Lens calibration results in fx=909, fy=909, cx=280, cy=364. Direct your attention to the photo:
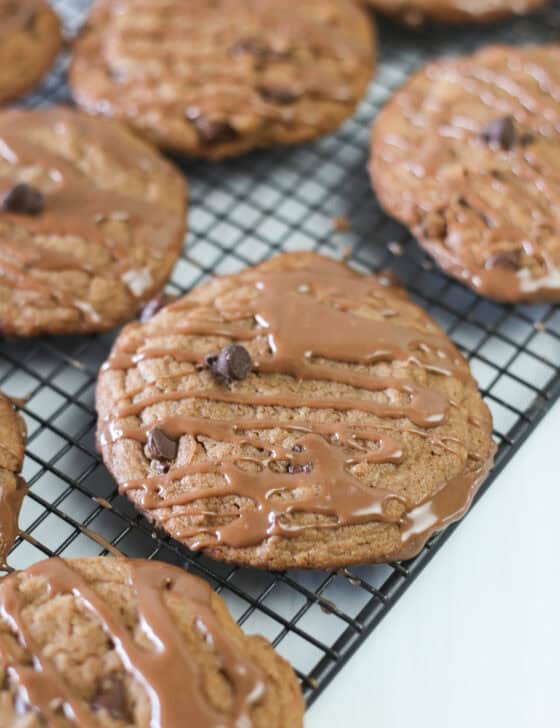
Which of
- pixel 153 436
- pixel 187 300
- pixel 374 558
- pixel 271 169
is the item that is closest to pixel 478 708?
pixel 374 558

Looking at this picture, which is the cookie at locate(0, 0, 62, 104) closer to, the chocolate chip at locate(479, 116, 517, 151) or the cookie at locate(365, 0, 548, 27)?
the cookie at locate(365, 0, 548, 27)

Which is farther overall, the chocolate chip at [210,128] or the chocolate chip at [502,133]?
the chocolate chip at [210,128]

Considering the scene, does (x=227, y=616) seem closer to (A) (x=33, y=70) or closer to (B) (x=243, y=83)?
(B) (x=243, y=83)

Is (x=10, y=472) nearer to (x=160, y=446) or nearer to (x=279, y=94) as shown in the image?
(x=160, y=446)

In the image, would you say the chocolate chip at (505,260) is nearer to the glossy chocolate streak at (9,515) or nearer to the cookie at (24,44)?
the glossy chocolate streak at (9,515)

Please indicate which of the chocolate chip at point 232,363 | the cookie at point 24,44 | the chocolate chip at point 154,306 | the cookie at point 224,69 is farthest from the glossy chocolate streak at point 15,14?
the chocolate chip at point 232,363

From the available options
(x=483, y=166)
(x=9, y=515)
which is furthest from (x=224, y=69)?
(x=9, y=515)

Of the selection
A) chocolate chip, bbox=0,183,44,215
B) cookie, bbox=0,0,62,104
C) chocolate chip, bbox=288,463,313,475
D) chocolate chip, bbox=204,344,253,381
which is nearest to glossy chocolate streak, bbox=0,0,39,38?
cookie, bbox=0,0,62,104
